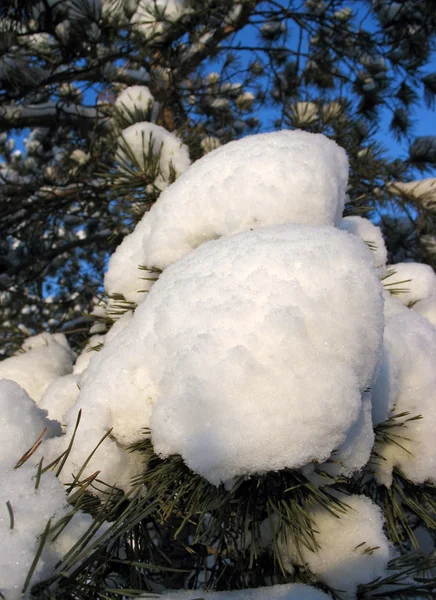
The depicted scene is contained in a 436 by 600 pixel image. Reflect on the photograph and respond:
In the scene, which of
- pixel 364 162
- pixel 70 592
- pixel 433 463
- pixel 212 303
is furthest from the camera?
pixel 364 162

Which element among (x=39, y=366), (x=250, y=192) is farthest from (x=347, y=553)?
(x=39, y=366)

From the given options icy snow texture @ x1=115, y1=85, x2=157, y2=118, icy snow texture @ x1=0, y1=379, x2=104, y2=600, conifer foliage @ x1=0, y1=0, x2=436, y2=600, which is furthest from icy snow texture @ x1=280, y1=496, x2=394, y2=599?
icy snow texture @ x1=115, y1=85, x2=157, y2=118

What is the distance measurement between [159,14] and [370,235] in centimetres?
116

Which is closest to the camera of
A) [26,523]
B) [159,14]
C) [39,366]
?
[26,523]

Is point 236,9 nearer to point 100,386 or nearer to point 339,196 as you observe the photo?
point 339,196

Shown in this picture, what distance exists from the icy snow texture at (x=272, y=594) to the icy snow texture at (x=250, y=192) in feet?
1.58

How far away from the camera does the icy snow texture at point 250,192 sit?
2.33ft

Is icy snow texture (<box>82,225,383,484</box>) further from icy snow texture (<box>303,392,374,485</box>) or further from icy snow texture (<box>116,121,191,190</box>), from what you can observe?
icy snow texture (<box>116,121,191,190</box>)

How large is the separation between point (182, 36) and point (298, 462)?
66.0 inches

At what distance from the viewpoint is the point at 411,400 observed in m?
0.69

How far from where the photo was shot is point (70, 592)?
1.33ft

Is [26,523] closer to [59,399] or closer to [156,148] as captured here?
[59,399]

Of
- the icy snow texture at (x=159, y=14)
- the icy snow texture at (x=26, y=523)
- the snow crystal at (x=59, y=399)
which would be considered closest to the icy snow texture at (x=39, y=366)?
the snow crystal at (x=59, y=399)

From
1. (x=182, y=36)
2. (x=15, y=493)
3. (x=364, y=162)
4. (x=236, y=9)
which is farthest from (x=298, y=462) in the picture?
→ (x=236, y=9)
